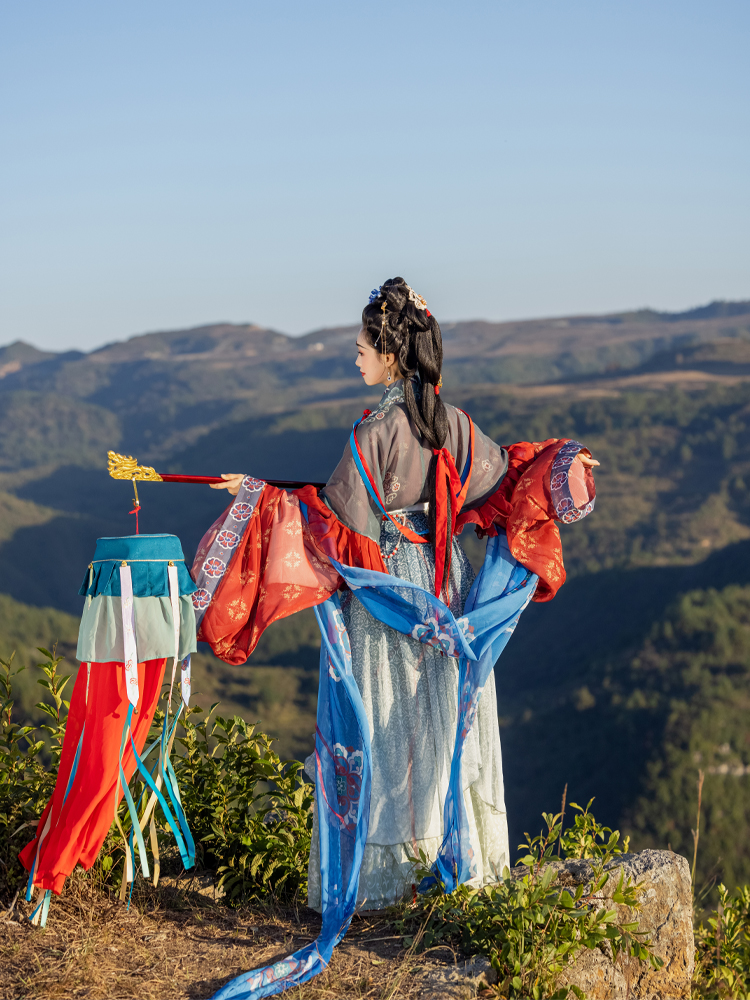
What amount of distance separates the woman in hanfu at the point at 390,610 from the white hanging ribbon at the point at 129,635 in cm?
27

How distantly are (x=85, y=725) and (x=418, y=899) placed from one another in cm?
135

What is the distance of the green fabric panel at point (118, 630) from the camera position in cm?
324

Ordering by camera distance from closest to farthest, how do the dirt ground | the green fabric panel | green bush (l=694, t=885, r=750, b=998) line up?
the dirt ground < the green fabric panel < green bush (l=694, t=885, r=750, b=998)

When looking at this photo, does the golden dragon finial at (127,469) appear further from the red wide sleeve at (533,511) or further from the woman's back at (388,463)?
the red wide sleeve at (533,511)

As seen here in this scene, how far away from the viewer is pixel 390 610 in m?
3.43

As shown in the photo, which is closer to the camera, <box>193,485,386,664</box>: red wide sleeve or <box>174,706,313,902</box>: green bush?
<box>193,485,386,664</box>: red wide sleeve

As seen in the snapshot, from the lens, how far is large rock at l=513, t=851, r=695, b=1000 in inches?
142

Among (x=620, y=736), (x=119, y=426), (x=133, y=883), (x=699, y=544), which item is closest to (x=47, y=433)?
→ (x=119, y=426)

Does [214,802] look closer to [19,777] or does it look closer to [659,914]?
[19,777]

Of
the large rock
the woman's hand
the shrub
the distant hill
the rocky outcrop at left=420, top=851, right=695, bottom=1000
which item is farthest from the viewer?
the distant hill

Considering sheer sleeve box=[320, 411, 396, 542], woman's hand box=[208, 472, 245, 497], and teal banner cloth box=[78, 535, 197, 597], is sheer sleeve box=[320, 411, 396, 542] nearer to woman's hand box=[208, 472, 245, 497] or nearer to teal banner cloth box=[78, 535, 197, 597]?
woman's hand box=[208, 472, 245, 497]

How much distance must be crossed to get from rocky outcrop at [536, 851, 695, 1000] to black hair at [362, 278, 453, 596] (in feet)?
4.82

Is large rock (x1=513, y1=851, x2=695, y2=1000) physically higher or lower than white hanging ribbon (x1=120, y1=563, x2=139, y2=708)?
lower

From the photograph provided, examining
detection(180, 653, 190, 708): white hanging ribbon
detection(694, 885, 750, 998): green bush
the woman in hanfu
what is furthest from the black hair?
detection(694, 885, 750, 998): green bush
